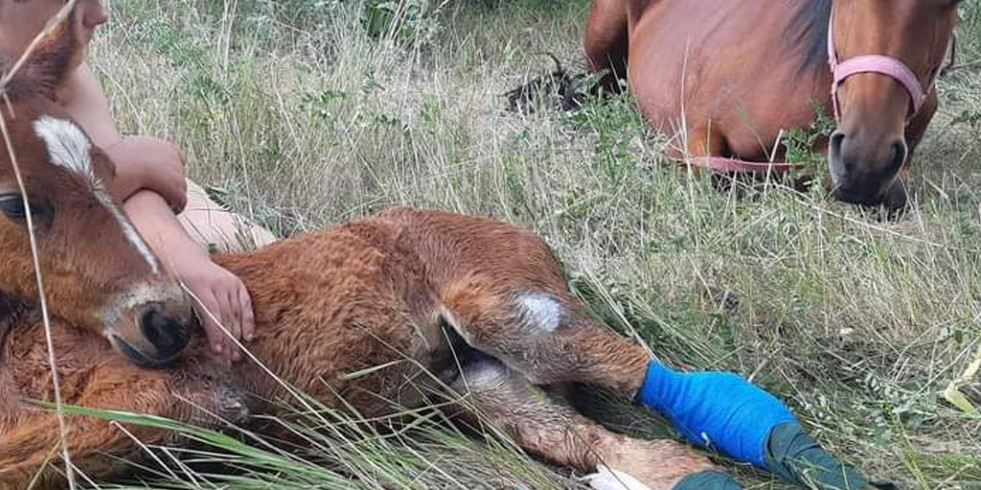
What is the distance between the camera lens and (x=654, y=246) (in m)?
3.61

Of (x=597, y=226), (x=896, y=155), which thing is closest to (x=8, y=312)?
(x=597, y=226)

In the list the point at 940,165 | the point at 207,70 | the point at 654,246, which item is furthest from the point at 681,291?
the point at 207,70

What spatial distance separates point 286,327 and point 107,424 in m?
0.50

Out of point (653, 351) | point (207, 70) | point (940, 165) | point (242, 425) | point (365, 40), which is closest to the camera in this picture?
point (242, 425)

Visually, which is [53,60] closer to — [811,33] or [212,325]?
[212,325]

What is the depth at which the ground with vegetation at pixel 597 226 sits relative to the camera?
2.66 m

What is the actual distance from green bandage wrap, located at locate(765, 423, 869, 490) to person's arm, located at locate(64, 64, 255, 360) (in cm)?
122

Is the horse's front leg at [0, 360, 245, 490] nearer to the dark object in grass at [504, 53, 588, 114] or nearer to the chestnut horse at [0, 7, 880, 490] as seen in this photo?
the chestnut horse at [0, 7, 880, 490]

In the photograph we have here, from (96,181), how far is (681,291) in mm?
1674

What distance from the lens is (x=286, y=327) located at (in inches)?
110

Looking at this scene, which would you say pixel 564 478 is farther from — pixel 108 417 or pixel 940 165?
pixel 940 165

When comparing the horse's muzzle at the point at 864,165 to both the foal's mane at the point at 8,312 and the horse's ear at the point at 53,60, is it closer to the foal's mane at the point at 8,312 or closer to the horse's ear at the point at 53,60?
the horse's ear at the point at 53,60

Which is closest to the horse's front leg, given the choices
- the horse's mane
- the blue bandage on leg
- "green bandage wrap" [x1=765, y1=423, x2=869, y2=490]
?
the blue bandage on leg

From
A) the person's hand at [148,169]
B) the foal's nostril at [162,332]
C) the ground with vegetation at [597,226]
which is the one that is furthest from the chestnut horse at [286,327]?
the person's hand at [148,169]
